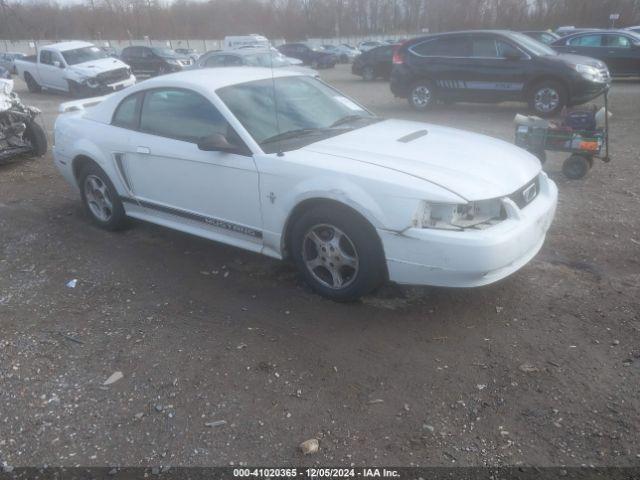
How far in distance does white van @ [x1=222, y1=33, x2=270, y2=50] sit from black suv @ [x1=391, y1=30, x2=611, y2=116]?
9.45m

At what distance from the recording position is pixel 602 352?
3.09 metres

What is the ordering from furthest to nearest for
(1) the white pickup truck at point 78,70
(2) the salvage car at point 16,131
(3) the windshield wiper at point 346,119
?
1. (1) the white pickup truck at point 78,70
2. (2) the salvage car at point 16,131
3. (3) the windshield wiper at point 346,119

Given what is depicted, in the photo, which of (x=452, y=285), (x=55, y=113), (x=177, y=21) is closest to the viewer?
(x=452, y=285)

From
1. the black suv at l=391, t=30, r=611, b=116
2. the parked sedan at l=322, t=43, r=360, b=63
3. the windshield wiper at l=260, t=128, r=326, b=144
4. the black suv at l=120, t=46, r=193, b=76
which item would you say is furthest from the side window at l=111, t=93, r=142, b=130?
the parked sedan at l=322, t=43, r=360, b=63

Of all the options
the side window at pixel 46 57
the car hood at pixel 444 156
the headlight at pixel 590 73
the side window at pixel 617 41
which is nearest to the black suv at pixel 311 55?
the side window at pixel 46 57

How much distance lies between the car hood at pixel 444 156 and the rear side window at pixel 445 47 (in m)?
7.75

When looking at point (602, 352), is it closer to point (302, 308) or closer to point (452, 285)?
point (452, 285)

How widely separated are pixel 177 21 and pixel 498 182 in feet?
81.6

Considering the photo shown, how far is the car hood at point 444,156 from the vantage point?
3.28 meters

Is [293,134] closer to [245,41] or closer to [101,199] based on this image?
[101,199]

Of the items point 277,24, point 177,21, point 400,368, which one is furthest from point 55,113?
point 400,368

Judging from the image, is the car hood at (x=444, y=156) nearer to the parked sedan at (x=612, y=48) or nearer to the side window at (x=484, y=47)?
the side window at (x=484, y=47)

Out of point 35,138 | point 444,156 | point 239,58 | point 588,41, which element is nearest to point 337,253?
point 444,156

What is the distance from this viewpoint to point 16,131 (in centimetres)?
840
